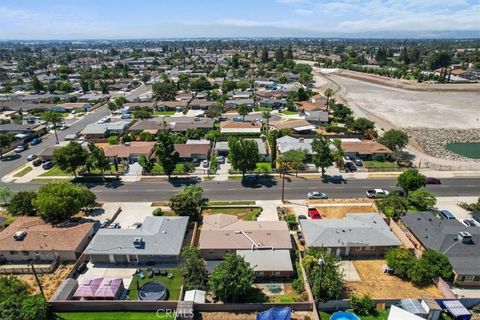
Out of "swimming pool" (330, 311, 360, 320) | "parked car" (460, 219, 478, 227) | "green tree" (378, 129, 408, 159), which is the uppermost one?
"green tree" (378, 129, 408, 159)

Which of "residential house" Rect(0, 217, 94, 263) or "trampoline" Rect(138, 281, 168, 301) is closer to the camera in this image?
"trampoline" Rect(138, 281, 168, 301)

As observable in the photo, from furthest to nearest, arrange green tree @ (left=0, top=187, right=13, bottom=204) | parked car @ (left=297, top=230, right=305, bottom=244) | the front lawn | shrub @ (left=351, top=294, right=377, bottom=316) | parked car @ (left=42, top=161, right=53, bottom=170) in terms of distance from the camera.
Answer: parked car @ (left=42, top=161, right=53, bottom=170), green tree @ (left=0, top=187, right=13, bottom=204), the front lawn, parked car @ (left=297, top=230, right=305, bottom=244), shrub @ (left=351, top=294, right=377, bottom=316)

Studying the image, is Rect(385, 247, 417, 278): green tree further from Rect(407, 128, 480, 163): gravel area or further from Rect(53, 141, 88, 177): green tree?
Rect(53, 141, 88, 177): green tree

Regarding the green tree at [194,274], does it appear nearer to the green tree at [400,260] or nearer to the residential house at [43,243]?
the residential house at [43,243]

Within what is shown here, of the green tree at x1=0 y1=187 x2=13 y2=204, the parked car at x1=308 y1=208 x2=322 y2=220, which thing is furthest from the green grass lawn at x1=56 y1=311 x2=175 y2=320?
the green tree at x1=0 y1=187 x2=13 y2=204

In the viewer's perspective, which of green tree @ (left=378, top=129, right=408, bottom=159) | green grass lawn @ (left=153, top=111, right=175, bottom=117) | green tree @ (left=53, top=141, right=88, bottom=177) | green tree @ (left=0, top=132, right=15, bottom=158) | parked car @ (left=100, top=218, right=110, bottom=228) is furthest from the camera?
green grass lawn @ (left=153, top=111, right=175, bottom=117)

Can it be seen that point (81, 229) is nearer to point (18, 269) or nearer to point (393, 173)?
point (18, 269)

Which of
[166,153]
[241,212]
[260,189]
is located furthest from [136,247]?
[260,189]

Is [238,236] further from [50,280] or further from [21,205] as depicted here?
[21,205]

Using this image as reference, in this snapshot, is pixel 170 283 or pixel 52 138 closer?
pixel 170 283
